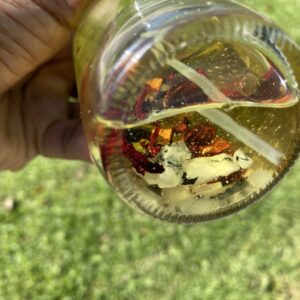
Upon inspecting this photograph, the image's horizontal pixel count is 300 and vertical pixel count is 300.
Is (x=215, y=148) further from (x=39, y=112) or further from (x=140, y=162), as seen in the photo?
(x=39, y=112)

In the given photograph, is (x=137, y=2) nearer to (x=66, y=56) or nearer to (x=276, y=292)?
(x=66, y=56)

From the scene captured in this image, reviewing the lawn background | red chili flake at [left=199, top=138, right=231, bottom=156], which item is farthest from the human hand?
red chili flake at [left=199, top=138, right=231, bottom=156]

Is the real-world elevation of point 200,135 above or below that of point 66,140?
above

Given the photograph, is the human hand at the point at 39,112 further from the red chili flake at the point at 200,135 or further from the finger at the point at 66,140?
the red chili flake at the point at 200,135

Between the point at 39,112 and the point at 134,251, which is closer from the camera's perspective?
the point at 39,112

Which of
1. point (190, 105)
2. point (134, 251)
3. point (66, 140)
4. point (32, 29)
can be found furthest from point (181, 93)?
point (134, 251)
